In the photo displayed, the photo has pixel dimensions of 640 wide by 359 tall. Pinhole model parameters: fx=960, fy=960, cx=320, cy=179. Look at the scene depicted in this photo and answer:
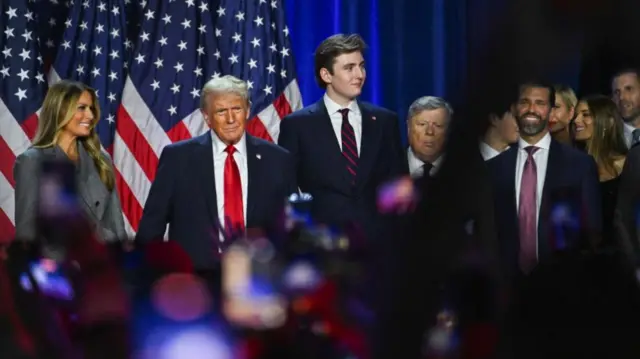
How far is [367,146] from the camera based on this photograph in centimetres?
341

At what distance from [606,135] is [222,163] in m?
1.43

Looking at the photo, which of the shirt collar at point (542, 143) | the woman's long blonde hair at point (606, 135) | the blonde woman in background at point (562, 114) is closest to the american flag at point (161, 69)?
the blonde woman in background at point (562, 114)

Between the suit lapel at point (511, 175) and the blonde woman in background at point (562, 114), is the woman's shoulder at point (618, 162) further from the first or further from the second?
the suit lapel at point (511, 175)

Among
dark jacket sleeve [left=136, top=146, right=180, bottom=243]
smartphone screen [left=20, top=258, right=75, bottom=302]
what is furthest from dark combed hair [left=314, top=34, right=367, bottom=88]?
smartphone screen [left=20, top=258, right=75, bottom=302]

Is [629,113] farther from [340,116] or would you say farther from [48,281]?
[48,281]

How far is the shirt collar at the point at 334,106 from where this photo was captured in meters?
3.48

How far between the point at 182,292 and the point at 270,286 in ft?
0.25

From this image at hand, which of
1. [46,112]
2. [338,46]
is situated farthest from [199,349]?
[338,46]

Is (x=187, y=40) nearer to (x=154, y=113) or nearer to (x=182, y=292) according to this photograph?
(x=154, y=113)

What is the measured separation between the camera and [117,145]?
470 centimetres

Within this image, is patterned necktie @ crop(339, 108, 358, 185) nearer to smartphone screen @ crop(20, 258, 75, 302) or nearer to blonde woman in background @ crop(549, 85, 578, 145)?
Answer: blonde woman in background @ crop(549, 85, 578, 145)

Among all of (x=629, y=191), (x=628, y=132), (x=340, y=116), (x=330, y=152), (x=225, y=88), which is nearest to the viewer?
(x=629, y=191)

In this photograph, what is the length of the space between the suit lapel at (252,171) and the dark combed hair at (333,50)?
0.58 m

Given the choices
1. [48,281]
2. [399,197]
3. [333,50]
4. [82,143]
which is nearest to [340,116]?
[333,50]
